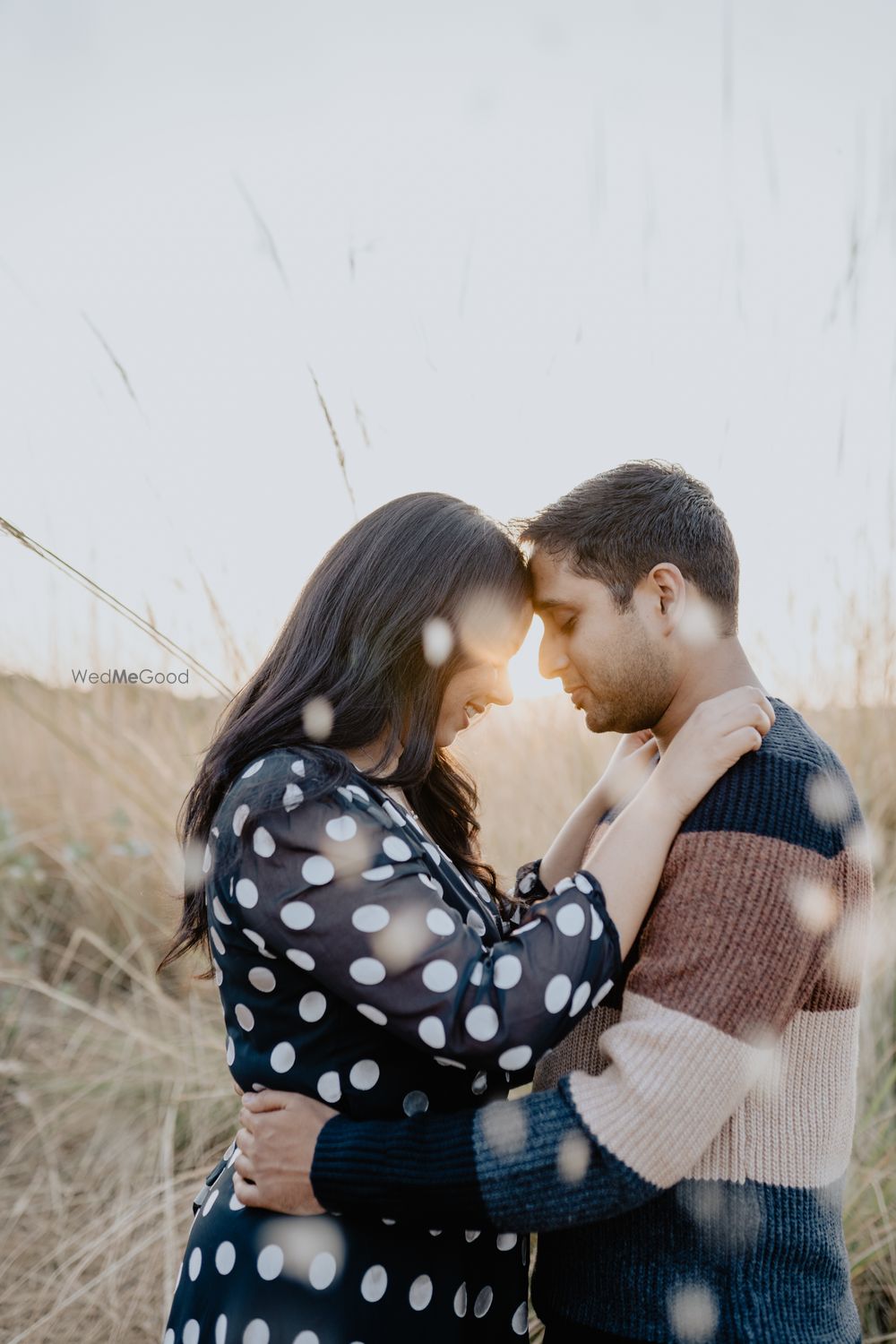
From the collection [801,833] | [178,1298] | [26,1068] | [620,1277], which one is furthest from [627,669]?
[26,1068]

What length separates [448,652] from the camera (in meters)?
1.61

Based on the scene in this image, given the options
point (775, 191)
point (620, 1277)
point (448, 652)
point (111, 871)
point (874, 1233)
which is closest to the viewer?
point (620, 1277)

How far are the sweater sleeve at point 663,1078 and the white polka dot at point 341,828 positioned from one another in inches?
15.9

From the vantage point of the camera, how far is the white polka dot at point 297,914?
130cm

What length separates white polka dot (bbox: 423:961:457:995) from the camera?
1.28 m

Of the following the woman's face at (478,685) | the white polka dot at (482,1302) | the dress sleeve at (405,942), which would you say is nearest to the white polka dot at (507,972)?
the dress sleeve at (405,942)

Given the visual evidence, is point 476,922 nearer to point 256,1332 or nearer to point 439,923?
point 439,923

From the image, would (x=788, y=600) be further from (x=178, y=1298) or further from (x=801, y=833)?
(x=178, y=1298)

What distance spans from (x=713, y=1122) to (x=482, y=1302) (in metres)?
0.52

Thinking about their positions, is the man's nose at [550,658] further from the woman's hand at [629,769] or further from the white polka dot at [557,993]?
the white polka dot at [557,993]

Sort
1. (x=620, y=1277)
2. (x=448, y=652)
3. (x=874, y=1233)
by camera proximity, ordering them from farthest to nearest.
A: 1. (x=874, y=1233)
2. (x=448, y=652)
3. (x=620, y=1277)

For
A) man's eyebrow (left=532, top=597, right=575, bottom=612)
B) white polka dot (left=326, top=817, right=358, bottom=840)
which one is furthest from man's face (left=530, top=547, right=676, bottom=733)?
white polka dot (left=326, top=817, right=358, bottom=840)

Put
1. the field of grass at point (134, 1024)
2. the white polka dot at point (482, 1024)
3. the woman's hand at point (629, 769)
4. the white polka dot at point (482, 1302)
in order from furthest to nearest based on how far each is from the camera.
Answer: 1. the field of grass at point (134, 1024)
2. the woman's hand at point (629, 769)
3. the white polka dot at point (482, 1302)
4. the white polka dot at point (482, 1024)

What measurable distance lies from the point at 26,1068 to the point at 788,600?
2.94 meters
